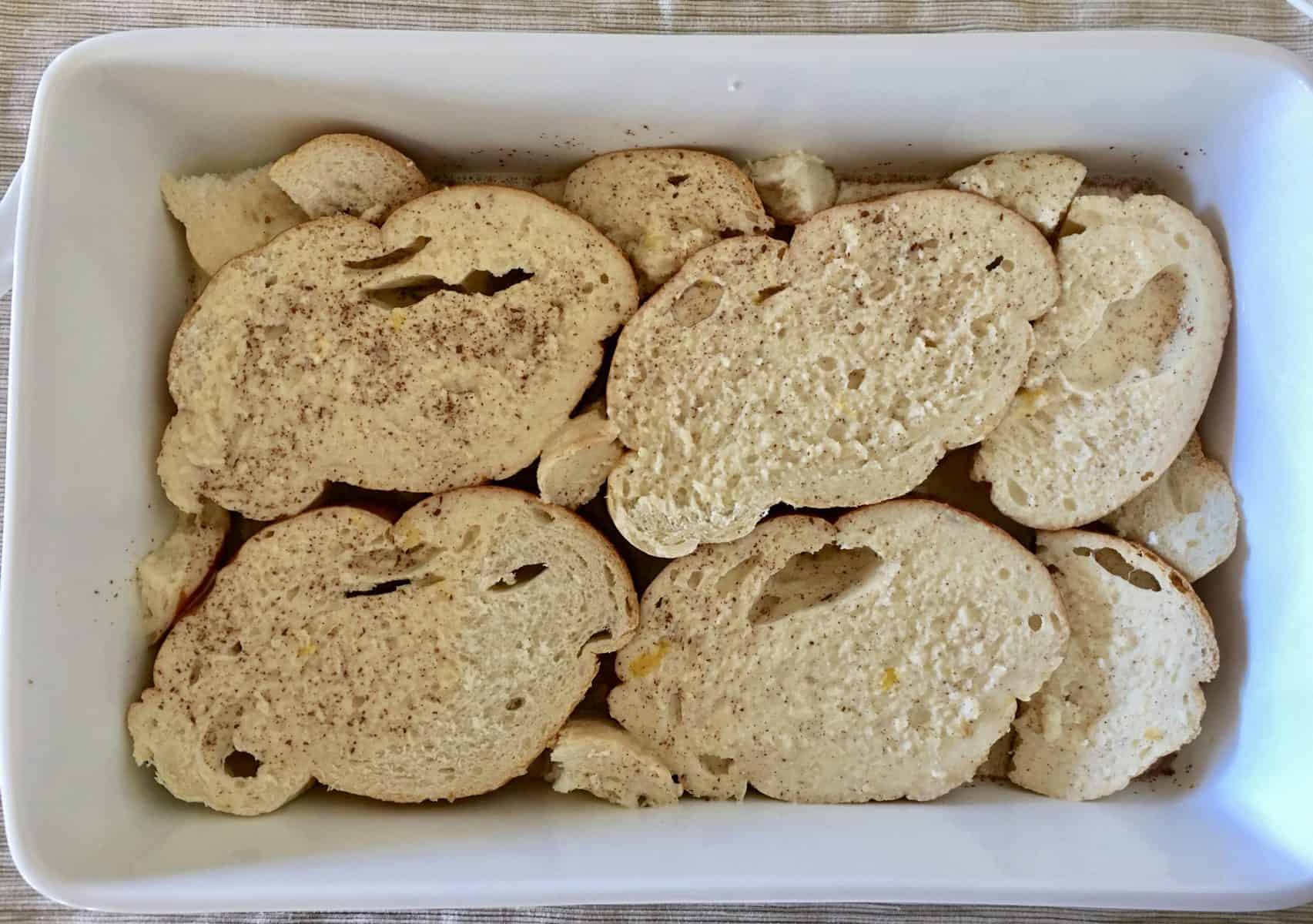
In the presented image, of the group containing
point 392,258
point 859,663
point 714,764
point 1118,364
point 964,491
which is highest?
point 392,258

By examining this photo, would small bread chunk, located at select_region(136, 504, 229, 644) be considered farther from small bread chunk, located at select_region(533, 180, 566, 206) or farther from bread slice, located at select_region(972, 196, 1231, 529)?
bread slice, located at select_region(972, 196, 1231, 529)

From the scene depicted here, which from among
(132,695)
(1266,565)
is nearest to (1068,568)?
(1266,565)

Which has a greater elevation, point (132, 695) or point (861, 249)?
point (861, 249)

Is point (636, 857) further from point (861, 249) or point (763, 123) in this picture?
point (763, 123)

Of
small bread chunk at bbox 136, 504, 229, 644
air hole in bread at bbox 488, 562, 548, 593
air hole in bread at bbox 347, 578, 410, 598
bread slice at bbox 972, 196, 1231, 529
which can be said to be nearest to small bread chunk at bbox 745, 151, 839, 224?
bread slice at bbox 972, 196, 1231, 529

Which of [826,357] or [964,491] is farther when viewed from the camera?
[964,491]

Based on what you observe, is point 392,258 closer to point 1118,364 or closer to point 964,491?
point 964,491

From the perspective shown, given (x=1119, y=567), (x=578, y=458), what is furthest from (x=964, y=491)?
(x=578, y=458)
